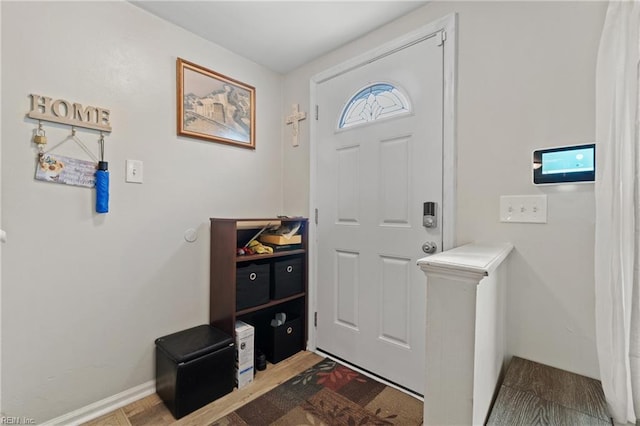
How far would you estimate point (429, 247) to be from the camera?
1.58 metres

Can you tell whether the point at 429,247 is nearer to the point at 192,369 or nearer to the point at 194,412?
the point at 192,369

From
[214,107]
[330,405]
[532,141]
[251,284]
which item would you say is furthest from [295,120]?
[330,405]

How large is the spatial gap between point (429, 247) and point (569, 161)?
718 millimetres

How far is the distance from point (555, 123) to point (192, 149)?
2001 mm

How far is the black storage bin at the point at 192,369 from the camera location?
1.49m

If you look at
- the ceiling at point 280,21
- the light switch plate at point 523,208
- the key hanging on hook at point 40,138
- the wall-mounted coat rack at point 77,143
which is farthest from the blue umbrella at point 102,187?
the light switch plate at point 523,208

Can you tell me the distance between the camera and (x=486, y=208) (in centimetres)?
141

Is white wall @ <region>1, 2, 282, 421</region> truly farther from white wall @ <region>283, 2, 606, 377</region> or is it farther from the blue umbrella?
white wall @ <region>283, 2, 606, 377</region>

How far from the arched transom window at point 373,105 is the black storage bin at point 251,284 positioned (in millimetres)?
1160

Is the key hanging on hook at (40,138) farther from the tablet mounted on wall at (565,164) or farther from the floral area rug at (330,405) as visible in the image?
the tablet mounted on wall at (565,164)

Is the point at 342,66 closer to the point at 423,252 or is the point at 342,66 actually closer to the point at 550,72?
the point at 550,72

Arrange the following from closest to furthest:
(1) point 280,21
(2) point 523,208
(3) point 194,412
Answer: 1. (2) point 523,208
2. (3) point 194,412
3. (1) point 280,21

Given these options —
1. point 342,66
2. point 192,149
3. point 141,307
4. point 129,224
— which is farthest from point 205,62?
point 141,307

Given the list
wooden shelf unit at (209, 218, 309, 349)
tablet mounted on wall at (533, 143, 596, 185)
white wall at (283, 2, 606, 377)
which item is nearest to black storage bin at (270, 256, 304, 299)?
wooden shelf unit at (209, 218, 309, 349)
